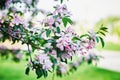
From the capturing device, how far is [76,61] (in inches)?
164

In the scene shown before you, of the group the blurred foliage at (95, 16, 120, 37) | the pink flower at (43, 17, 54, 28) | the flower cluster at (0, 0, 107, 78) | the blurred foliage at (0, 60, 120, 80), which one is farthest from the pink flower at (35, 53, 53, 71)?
the blurred foliage at (95, 16, 120, 37)

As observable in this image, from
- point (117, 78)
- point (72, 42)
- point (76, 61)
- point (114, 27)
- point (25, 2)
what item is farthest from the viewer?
point (114, 27)

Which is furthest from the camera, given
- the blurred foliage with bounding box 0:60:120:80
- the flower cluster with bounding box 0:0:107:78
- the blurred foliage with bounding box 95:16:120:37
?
the blurred foliage with bounding box 95:16:120:37

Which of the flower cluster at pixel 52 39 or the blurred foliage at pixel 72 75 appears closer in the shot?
the flower cluster at pixel 52 39

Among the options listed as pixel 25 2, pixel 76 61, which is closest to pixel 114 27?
pixel 76 61

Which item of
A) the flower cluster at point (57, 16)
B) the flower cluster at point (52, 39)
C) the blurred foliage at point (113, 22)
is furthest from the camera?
the blurred foliage at point (113, 22)

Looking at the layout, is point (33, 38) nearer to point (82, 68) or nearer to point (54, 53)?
point (54, 53)

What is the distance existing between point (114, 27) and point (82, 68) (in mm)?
8966

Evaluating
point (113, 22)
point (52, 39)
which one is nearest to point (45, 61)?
point (52, 39)

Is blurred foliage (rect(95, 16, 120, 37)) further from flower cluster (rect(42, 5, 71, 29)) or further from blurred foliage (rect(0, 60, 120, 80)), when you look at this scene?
flower cluster (rect(42, 5, 71, 29))

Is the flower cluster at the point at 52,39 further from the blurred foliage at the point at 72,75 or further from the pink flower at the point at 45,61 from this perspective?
the blurred foliage at the point at 72,75

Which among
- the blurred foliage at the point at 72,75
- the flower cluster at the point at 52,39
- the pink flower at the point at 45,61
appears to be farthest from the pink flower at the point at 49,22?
the blurred foliage at the point at 72,75

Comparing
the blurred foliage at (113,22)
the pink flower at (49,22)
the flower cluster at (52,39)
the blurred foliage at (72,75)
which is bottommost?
the blurred foliage at (72,75)

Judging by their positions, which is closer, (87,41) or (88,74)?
(87,41)
